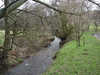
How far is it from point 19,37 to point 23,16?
217cm

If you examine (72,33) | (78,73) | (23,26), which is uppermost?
(23,26)

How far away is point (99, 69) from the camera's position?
6523 millimetres

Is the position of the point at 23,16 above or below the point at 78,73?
above

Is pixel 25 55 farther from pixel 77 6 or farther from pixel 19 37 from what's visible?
pixel 77 6

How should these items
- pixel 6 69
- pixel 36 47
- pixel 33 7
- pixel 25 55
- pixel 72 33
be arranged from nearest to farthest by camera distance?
pixel 6 69, pixel 33 7, pixel 25 55, pixel 36 47, pixel 72 33

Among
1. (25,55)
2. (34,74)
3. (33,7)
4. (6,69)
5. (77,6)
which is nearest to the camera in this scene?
(34,74)

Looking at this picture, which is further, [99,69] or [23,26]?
[23,26]

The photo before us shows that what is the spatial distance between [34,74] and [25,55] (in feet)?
17.3

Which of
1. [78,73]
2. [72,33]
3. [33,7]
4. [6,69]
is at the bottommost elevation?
[6,69]

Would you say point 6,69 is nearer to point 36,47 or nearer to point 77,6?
point 36,47

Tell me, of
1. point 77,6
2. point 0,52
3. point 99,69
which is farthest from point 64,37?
point 99,69

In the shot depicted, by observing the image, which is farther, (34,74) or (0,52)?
(0,52)

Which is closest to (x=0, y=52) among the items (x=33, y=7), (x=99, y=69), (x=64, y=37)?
(x=33, y=7)

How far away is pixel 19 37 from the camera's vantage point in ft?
37.9
